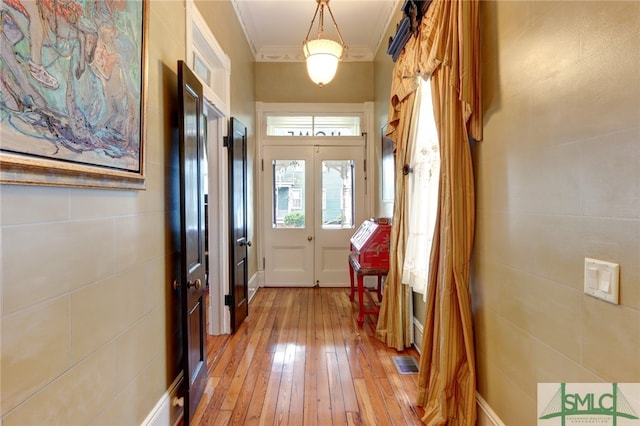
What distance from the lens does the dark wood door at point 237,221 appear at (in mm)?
3057

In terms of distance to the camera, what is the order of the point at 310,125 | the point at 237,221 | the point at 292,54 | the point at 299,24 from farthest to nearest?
the point at 310,125 → the point at 292,54 → the point at 299,24 → the point at 237,221

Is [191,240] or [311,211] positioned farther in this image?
[311,211]

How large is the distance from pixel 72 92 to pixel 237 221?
89.0 inches

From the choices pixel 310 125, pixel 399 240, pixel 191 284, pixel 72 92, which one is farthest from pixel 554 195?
pixel 310 125

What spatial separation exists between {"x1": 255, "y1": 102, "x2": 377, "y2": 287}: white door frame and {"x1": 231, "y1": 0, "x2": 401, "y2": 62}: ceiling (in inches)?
27.5

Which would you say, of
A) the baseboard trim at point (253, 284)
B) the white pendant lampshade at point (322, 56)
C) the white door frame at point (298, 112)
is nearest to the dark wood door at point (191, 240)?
the white pendant lampshade at point (322, 56)

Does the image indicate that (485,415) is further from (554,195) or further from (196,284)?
(196,284)

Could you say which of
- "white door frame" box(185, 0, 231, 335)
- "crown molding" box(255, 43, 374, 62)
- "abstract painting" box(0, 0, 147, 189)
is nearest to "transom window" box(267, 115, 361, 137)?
"crown molding" box(255, 43, 374, 62)

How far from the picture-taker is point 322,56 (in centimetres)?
248

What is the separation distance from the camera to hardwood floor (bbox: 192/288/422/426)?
6.32 ft

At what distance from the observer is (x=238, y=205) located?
10.7ft

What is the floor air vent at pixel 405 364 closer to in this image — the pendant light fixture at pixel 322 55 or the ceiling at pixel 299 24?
the pendant light fixture at pixel 322 55

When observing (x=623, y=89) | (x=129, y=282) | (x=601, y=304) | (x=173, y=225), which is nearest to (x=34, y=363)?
(x=129, y=282)

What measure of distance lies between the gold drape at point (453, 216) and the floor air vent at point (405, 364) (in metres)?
0.45
